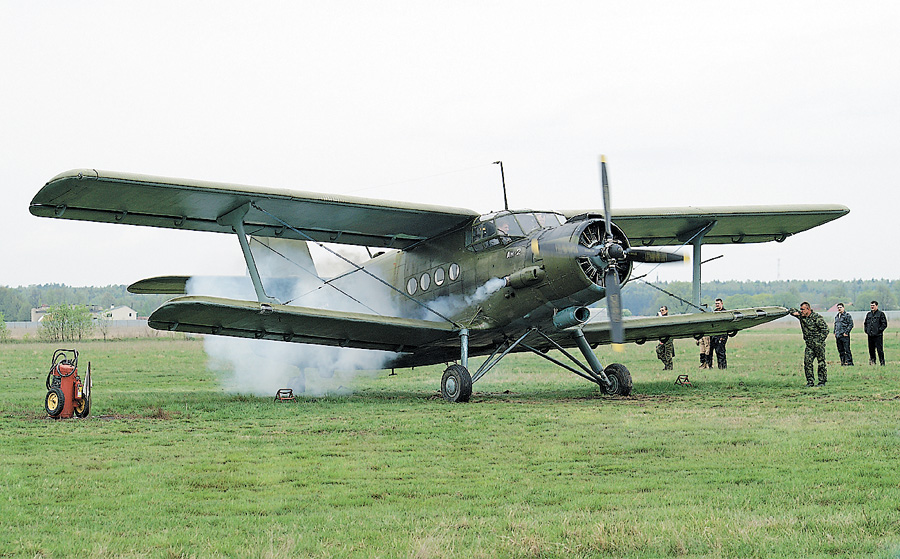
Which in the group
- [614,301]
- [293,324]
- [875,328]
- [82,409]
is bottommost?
[82,409]

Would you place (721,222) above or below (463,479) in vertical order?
above

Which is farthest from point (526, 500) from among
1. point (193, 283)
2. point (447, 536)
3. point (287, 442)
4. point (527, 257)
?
point (193, 283)

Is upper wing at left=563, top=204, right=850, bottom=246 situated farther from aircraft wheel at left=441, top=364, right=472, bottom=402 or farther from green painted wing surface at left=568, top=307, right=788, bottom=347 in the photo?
aircraft wheel at left=441, top=364, right=472, bottom=402

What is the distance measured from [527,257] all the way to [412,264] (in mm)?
3895

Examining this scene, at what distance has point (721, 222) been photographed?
1964 centimetres

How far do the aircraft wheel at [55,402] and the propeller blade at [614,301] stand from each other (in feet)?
29.1

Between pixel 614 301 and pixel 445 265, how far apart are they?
4.52 meters

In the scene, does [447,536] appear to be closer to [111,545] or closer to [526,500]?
[526,500]

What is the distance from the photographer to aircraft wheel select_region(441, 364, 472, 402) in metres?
15.5

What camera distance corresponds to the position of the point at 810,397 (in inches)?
591

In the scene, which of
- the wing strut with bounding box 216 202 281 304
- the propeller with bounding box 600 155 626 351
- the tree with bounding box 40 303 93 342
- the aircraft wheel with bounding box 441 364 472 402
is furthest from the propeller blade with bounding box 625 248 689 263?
the tree with bounding box 40 303 93 342

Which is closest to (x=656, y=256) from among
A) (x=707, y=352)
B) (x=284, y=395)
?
(x=284, y=395)

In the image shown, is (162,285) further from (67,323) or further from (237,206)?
(67,323)

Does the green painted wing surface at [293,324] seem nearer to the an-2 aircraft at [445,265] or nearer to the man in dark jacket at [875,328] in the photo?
the an-2 aircraft at [445,265]
